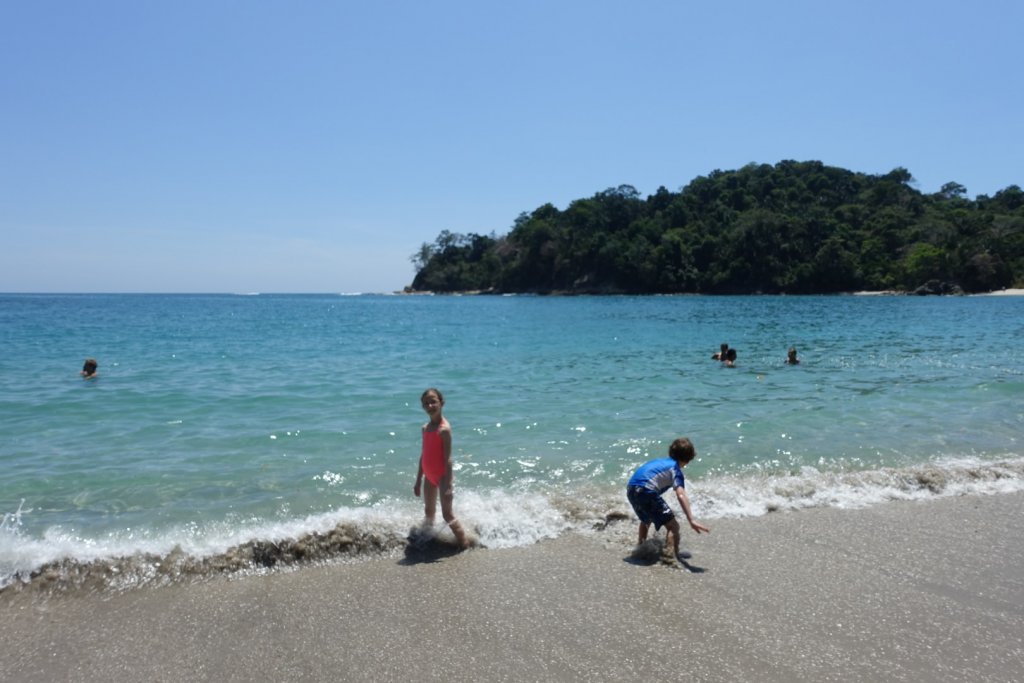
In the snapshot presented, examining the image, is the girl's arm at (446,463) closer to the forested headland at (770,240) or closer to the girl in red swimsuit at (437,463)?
the girl in red swimsuit at (437,463)

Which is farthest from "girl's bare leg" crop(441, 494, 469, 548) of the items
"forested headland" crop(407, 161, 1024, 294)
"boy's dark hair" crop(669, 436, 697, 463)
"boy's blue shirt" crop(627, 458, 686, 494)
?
"forested headland" crop(407, 161, 1024, 294)

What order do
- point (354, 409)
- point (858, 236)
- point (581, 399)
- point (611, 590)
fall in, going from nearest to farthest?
point (611, 590), point (354, 409), point (581, 399), point (858, 236)

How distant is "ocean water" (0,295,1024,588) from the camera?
634cm

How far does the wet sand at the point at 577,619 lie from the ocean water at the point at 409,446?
627 millimetres

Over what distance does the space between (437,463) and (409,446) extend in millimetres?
3911

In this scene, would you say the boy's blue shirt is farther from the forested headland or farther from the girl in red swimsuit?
the forested headland

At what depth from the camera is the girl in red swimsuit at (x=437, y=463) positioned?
6008 millimetres

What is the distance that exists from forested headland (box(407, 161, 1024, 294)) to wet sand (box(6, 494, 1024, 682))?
92945 mm

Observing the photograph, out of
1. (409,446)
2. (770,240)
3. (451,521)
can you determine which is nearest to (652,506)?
(451,521)

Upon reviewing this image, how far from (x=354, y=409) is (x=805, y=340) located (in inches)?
867

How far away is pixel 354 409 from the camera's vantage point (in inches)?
510

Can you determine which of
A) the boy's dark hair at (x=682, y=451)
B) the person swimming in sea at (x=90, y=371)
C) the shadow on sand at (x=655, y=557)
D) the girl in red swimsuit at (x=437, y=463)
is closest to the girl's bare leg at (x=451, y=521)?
the girl in red swimsuit at (x=437, y=463)

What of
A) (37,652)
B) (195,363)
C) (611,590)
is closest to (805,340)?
(195,363)

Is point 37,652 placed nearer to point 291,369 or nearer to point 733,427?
point 733,427
